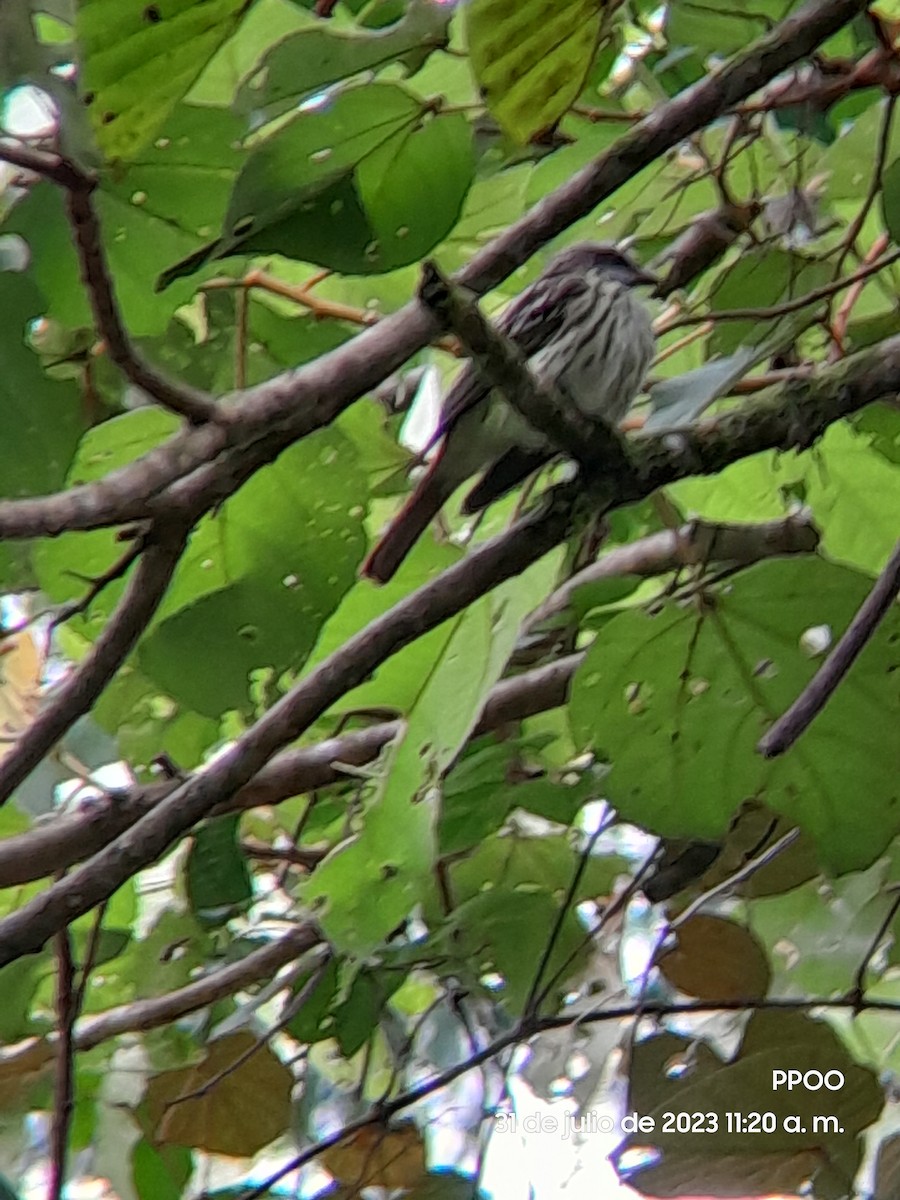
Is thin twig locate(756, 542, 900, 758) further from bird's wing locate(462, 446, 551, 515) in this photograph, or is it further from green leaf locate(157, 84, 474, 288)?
bird's wing locate(462, 446, 551, 515)

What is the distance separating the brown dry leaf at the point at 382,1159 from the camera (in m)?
1.84

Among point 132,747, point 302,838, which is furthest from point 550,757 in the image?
point 132,747

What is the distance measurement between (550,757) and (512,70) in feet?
3.31

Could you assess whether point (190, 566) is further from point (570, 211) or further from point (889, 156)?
point (889, 156)

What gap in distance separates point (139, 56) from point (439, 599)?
0.57 metres

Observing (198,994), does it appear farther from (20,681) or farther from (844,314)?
(844,314)

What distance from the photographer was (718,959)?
1.79 meters

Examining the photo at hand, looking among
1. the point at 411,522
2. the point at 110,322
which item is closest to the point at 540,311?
the point at 411,522

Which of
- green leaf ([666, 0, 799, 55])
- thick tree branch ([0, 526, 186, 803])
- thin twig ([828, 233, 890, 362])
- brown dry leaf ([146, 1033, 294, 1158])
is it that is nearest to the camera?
thick tree branch ([0, 526, 186, 803])

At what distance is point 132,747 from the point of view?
1.76m

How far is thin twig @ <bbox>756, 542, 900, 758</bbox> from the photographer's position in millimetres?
1112

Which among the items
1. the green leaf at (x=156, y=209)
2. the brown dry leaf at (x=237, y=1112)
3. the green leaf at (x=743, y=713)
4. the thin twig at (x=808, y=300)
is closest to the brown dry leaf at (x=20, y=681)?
the brown dry leaf at (x=237, y=1112)

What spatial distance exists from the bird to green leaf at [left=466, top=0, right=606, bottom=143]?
1.96 ft

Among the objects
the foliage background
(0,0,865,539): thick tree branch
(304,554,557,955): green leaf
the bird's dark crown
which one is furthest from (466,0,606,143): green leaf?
the bird's dark crown
